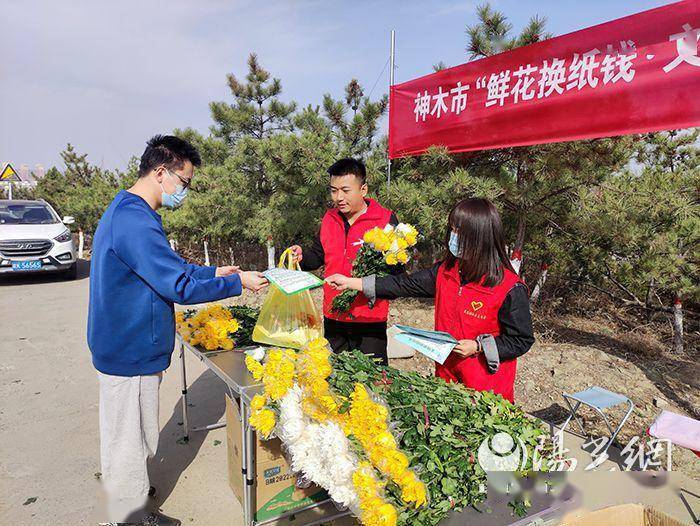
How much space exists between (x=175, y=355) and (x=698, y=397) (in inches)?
199

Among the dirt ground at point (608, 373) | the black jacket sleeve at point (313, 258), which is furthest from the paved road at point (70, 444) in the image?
the dirt ground at point (608, 373)

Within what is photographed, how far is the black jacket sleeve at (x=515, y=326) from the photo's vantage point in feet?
6.02

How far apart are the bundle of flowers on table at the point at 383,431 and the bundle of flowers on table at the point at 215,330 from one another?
873 mm

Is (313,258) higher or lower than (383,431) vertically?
higher

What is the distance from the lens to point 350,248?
9.03 ft

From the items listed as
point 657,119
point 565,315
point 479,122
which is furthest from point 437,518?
point 565,315

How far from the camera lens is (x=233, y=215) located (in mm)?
7480

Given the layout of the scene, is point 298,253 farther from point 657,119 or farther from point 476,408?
point 657,119

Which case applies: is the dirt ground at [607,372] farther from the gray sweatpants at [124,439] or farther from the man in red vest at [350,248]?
the gray sweatpants at [124,439]

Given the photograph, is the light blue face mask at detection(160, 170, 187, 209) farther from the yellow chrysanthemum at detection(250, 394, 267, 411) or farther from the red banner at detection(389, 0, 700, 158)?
the red banner at detection(389, 0, 700, 158)

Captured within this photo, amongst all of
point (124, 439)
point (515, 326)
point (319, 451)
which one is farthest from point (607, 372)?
point (124, 439)

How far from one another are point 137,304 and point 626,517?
6.39ft

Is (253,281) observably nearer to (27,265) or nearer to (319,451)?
(319,451)

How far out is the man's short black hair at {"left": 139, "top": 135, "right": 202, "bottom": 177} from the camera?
206 cm
